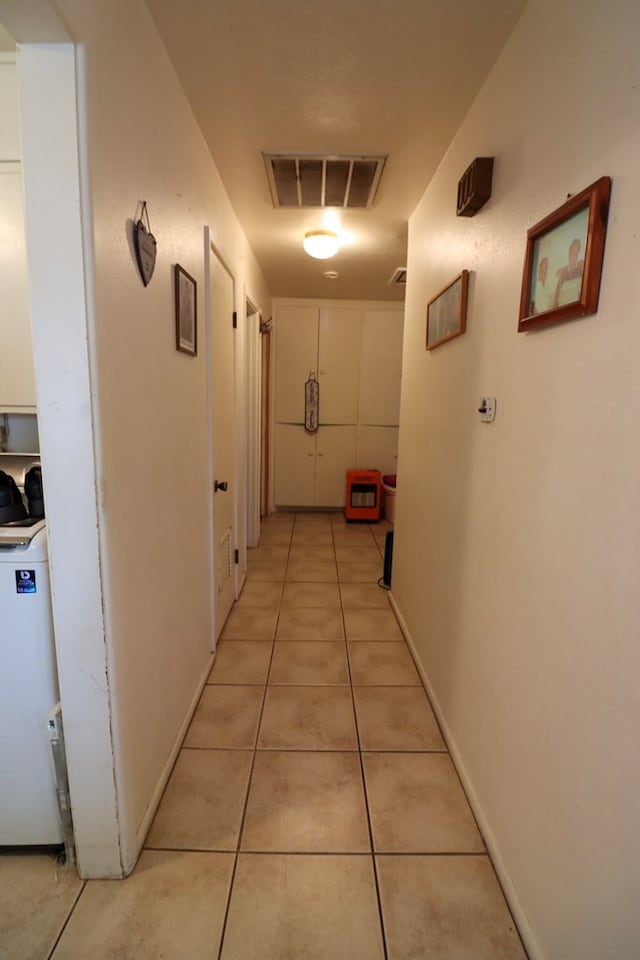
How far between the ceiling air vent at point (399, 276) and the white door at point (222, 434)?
165 cm

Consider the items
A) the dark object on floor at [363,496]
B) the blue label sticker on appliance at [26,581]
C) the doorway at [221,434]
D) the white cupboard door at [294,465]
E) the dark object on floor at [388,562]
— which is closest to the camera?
the blue label sticker on appliance at [26,581]

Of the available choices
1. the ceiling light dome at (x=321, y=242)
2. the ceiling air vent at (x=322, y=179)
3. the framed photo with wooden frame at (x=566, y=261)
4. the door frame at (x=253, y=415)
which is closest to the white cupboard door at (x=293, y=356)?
the door frame at (x=253, y=415)

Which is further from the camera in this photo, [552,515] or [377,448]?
[377,448]

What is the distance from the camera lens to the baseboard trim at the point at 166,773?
4.40 feet

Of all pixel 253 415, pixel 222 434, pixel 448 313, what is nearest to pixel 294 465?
pixel 253 415

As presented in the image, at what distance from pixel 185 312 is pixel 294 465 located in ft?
11.6

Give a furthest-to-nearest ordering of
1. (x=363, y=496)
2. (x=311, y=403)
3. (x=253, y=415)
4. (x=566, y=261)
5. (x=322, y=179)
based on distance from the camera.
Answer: (x=311, y=403) < (x=363, y=496) < (x=253, y=415) < (x=322, y=179) < (x=566, y=261)

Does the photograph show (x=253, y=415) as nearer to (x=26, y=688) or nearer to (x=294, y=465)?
(x=294, y=465)

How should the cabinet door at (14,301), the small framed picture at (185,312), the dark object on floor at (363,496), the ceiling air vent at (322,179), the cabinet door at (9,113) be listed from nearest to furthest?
the cabinet door at (9,113) → the cabinet door at (14,301) → the small framed picture at (185,312) → the ceiling air vent at (322,179) → the dark object on floor at (363,496)

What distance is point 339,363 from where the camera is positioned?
5023 millimetres

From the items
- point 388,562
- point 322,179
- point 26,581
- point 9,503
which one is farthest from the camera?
point 388,562

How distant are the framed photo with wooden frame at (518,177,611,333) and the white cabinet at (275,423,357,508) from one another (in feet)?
13.0

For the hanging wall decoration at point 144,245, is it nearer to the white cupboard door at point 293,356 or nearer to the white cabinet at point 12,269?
the white cabinet at point 12,269

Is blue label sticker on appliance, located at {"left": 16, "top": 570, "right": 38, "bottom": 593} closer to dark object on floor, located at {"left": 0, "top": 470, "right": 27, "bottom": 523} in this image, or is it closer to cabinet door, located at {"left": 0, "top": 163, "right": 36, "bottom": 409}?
dark object on floor, located at {"left": 0, "top": 470, "right": 27, "bottom": 523}
